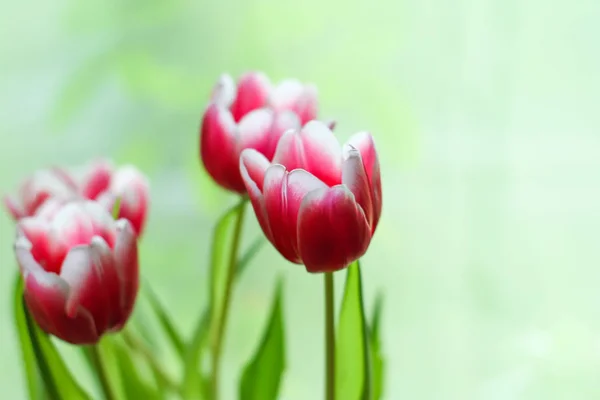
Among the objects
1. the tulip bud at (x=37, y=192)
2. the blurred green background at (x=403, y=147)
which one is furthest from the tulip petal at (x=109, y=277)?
the blurred green background at (x=403, y=147)

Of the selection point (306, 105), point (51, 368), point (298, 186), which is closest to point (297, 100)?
point (306, 105)

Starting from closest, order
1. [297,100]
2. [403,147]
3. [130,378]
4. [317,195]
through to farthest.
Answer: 1. [317,195]
2. [297,100]
3. [130,378]
4. [403,147]

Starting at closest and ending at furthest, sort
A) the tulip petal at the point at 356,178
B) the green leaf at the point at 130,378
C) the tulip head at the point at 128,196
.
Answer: the tulip petal at the point at 356,178, the tulip head at the point at 128,196, the green leaf at the point at 130,378

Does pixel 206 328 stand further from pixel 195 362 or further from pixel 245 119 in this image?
pixel 245 119

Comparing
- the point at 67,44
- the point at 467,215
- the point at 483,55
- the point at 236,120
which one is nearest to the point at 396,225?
the point at 467,215

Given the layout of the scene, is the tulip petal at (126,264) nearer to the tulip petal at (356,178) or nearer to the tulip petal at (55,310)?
the tulip petal at (55,310)

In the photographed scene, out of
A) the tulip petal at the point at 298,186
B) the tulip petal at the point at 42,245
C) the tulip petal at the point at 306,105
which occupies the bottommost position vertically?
the tulip petal at the point at 42,245

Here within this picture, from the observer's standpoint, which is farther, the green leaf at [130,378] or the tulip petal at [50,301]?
the green leaf at [130,378]
